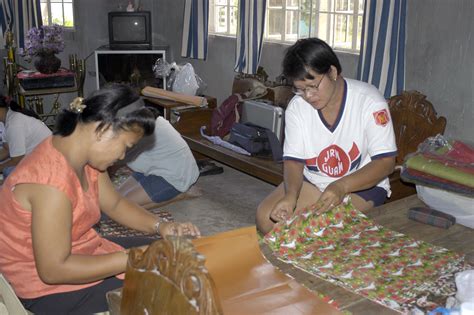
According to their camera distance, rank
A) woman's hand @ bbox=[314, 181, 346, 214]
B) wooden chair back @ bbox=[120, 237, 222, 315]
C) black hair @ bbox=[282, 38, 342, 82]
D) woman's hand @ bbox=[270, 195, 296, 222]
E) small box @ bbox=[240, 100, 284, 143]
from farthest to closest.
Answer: small box @ bbox=[240, 100, 284, 143]
black hair @ bbox=[282, 38, 342, 82]
woman's hand @ bbox=[270, 195, 296, 222]
woman's hand @ bbox=[314, 181, 346, 214]
wooden chair back @ bbox=[120, 237, 222, 315]

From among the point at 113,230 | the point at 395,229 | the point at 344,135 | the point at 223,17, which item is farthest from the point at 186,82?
the point at 395,229

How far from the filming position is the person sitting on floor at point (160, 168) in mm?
3773

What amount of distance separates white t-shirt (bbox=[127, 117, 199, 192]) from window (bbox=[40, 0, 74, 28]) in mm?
4208

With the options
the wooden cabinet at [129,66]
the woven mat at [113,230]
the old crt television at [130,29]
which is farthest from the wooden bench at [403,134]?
the old crt television at [130,29]

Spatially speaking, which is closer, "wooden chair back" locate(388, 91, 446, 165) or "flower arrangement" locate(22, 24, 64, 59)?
"wooden chair back" locate(388, 91, 446, 165)

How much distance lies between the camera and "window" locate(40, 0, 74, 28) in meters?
7.41

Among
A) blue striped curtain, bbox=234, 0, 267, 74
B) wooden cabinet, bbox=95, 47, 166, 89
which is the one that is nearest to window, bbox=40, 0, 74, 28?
wooden cabinet, bbox=95, 47, 166, 89

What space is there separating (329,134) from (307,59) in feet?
1.39

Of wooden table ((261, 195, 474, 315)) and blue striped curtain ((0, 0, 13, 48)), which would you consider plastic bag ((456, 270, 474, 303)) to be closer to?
wooden table ((261, 195, 474, 315))

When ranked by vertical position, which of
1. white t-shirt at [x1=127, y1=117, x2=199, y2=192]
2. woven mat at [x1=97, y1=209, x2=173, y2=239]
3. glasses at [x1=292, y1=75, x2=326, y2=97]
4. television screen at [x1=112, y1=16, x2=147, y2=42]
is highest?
television screen at [x1=112, y1=16, x2=147, y2=42]

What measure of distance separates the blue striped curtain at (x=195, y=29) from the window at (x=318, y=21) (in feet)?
2.93

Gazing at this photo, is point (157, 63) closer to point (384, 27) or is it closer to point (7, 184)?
point (384, 27)

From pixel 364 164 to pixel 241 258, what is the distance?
1.11 metres

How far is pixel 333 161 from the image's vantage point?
271 cm
